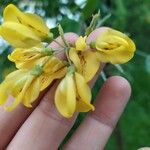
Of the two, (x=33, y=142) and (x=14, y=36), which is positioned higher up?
(x=14, y=36)

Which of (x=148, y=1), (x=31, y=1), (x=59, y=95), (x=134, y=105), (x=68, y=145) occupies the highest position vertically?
(x=59, y=95)

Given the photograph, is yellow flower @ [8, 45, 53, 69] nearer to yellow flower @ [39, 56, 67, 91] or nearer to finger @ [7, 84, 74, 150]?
yellow flower @ [39, 56, 67, 91]

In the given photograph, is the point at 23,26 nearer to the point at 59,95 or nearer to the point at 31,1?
the point at 59,95

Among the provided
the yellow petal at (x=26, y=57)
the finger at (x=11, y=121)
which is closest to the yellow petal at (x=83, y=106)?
the yellow petal at (x=26, y=57)

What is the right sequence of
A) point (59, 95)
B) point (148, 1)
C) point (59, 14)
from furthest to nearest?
1. point (148, 1)
2. point (59, 14)
3. point (59, 95)

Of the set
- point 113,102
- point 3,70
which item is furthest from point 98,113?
point 3,70

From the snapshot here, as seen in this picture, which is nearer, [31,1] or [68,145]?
[68,145]

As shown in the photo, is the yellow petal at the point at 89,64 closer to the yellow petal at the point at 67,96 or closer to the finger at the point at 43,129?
the yellow petal at the point at 67,96

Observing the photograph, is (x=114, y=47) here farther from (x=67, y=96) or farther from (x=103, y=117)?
(x=103, y=117)
